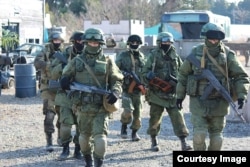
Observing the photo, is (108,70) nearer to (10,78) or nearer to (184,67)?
(184,67)

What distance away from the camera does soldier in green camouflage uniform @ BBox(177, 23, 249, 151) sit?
6.52 m

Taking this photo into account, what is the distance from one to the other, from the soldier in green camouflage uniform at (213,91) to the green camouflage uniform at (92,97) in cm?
96

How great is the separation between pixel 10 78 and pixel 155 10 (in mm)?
36056

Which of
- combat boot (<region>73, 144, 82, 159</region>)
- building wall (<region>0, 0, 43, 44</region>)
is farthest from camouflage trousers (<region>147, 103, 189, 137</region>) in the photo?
building wall (<region>0, 0, 43, 44</region>)

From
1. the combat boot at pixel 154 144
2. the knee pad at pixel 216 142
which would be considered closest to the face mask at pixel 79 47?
the combat boot at pixel 154 144

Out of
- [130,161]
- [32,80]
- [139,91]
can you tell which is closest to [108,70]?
[130,161]

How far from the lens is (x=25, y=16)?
33.4 meters

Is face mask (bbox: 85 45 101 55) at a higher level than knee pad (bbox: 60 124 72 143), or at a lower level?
higher

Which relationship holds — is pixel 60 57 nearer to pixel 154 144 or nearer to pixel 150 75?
pixel 150 75

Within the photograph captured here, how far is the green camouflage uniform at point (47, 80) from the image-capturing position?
8117mm

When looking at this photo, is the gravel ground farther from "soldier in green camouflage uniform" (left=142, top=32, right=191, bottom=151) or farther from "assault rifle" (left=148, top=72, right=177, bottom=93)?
"assault rifle" (left=148, top=72, right=177, bottom=93)

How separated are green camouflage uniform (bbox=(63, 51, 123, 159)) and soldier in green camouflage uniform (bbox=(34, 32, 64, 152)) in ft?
4.31

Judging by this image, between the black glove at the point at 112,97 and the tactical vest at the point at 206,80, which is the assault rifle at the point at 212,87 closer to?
the tactical vest at the point at 206,80

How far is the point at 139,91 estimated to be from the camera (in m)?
9.02
